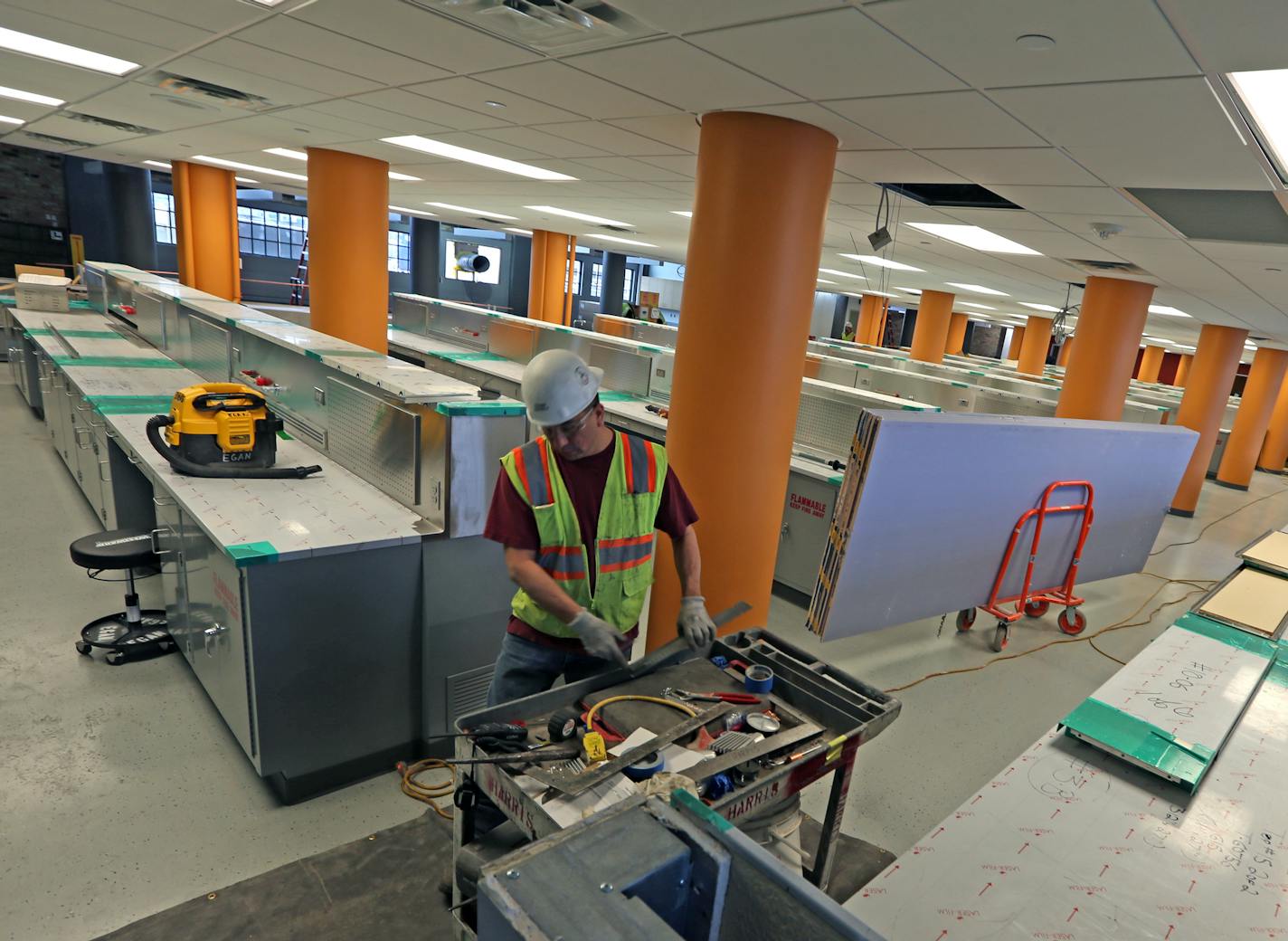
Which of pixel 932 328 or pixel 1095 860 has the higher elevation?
pixel 932 328

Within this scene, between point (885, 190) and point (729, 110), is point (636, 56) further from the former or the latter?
point (885, 190)

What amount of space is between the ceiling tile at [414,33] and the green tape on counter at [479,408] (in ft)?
4.02

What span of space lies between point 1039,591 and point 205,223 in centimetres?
942

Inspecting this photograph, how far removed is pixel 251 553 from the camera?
2.31 meters

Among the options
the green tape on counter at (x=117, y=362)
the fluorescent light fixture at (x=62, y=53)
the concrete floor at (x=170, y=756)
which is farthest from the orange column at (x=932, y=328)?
the fluorescent light fixture at (x=62, y=53)

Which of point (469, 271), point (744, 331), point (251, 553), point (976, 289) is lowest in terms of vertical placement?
point (251, 553)

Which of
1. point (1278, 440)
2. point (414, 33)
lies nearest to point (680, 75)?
point (414, 33)

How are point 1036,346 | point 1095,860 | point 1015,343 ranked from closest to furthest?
point 1095,860 < point 1036,346 < point 1015,343

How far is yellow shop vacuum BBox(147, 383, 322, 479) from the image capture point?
10.1ft

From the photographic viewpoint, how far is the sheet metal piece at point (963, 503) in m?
2.47

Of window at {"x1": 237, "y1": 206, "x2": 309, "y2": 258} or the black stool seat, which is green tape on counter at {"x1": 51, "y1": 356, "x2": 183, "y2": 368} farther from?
window at {"x1": 237, "y1": 206, "x2": 309, "y2": 258}

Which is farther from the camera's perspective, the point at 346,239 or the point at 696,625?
the point at 346,239

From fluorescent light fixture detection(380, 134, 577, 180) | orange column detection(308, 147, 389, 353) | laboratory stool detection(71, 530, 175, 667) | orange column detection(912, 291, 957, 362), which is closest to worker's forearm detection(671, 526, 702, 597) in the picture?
laboratory stool detection(71, 530, 175, 667)

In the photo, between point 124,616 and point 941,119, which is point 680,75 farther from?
point 124,616
